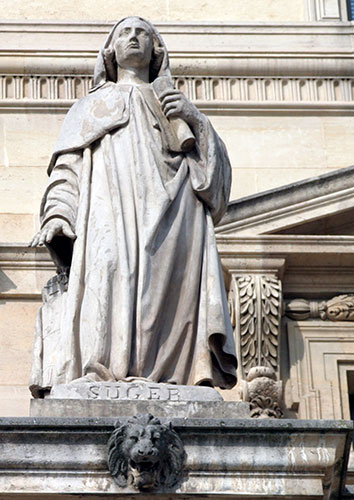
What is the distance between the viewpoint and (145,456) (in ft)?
33.1

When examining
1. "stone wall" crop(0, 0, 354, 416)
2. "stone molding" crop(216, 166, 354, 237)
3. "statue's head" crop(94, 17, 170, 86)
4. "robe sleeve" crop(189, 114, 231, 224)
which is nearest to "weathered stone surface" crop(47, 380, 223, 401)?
"robe sleeve" crop(189, 114, 231, 224)

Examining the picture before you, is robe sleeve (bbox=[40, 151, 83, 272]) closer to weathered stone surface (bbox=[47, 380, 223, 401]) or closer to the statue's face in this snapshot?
the statue's face

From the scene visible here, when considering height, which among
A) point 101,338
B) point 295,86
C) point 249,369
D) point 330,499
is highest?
point 295,86

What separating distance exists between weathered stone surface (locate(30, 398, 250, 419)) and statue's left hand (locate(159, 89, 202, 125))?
1.81 meters

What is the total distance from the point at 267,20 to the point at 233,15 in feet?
1.03

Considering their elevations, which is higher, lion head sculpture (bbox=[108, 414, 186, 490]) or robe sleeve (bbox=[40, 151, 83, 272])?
robe sleeve (bbox=[40, 151, 83, 272])

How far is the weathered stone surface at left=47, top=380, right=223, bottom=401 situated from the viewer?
34.7 feet

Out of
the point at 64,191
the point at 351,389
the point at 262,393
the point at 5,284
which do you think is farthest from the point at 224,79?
the point at 64,191

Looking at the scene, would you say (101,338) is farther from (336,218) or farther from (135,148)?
(336,218)

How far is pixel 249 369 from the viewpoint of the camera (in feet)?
53.2

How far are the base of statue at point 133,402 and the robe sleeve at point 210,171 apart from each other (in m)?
1.19

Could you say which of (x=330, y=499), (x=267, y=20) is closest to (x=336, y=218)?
(x=267, y=20)

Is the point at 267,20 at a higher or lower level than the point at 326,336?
higher

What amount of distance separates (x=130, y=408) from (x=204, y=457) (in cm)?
51
